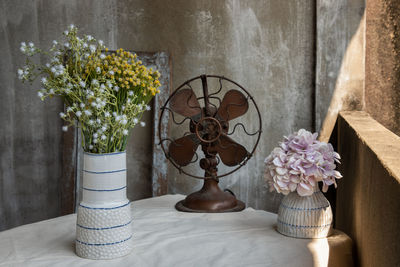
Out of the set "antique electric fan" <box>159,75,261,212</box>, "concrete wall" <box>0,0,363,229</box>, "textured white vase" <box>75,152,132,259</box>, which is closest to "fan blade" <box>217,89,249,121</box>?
"antique electric fan" <box>159,75,261,212</box>

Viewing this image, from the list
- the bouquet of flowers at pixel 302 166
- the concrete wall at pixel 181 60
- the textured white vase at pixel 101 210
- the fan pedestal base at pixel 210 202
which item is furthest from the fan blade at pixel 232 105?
the textured white vase at pixel 101 210

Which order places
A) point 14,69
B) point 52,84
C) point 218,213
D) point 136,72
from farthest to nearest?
point 14,69 < point 218,213 < point 136,72 < point 52,84

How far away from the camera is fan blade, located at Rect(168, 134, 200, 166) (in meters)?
2.30

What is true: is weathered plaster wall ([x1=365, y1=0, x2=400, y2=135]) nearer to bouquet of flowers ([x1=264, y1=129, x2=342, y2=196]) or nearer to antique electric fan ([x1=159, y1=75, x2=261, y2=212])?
antique electric fan ([x1=159, y1=75, x2=261, y2=212])

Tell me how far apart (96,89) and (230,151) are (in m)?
1.00

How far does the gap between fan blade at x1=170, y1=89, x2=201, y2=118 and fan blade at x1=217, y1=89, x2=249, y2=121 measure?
0.13 m

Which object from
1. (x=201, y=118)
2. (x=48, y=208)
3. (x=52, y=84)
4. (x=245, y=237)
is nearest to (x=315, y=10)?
(x=201, y=118)

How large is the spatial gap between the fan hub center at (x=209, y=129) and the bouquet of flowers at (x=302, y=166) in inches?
18.9

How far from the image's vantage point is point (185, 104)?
7.59 ft

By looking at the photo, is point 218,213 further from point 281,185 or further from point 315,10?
point 315,10

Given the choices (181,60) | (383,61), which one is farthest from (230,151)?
(383,61)

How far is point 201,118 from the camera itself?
2.20m

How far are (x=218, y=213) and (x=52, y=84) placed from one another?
3.44 feet

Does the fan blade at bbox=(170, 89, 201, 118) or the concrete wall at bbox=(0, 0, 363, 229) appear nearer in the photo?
the fan blade at bbox=(170, 89, 201, 118)
